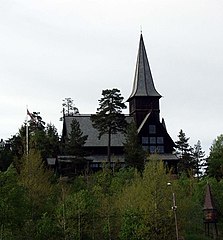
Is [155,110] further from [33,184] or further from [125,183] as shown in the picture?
[33,184]

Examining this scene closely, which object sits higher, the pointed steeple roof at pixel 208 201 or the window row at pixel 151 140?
the window row at pixel 151 140

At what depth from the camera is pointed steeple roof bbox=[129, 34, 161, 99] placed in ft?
284

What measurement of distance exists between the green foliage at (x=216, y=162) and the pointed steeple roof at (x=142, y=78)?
10592mm

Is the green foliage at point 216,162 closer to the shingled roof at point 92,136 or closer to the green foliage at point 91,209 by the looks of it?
the shingled roof at point 92,136

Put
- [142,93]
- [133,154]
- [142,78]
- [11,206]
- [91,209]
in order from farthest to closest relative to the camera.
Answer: [142,78]
[142,93]
[133,154]
[91,209]
[11,206]

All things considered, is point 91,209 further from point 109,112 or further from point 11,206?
point 109,112

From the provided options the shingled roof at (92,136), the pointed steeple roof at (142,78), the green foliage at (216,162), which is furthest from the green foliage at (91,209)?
the pointed steeple roof at (142,78)

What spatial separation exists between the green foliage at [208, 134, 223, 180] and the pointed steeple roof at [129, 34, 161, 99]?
10.6 m

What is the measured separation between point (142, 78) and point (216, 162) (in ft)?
49.4

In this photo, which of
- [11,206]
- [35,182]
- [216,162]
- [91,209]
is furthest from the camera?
[216,162]

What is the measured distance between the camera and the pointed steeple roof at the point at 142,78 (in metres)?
86.6

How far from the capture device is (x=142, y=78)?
8775cm

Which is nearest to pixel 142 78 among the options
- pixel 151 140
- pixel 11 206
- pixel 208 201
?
pixel 151 140

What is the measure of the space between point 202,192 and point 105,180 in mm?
8494
